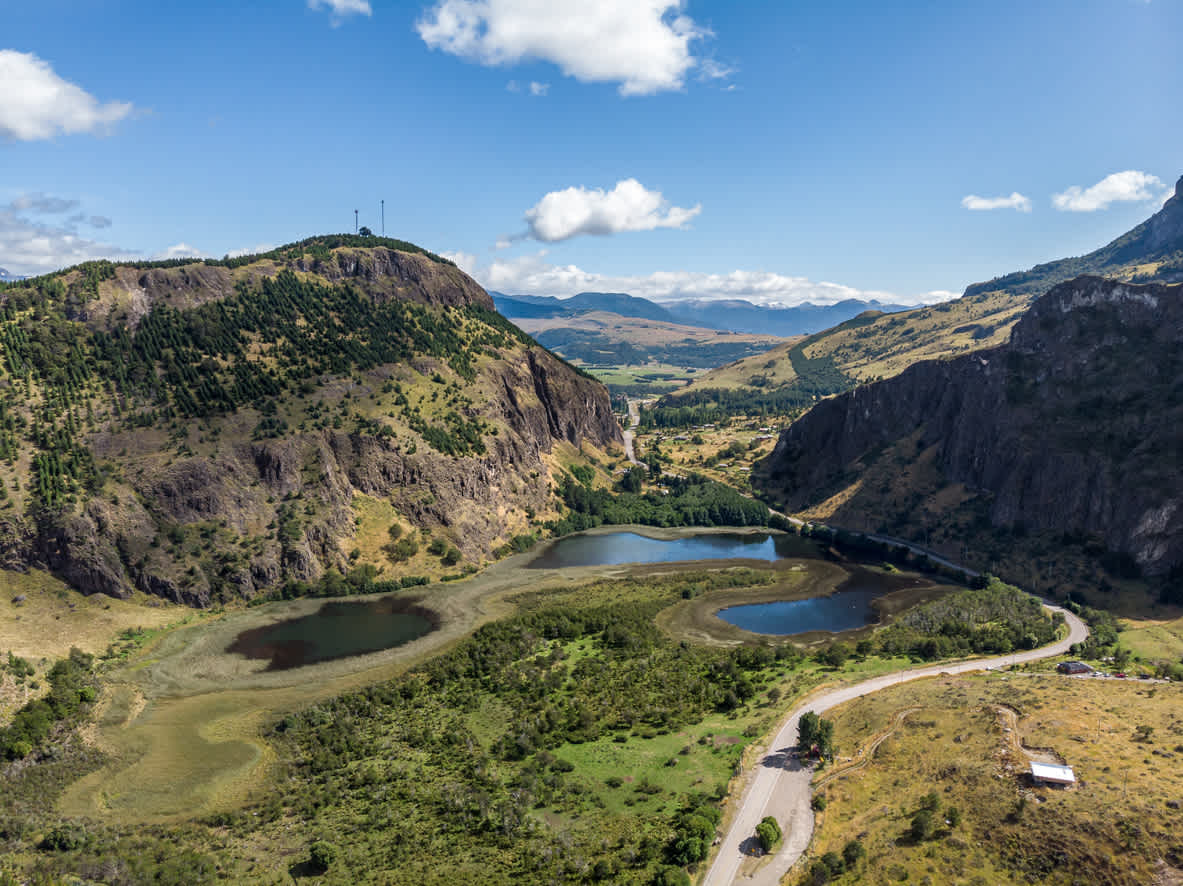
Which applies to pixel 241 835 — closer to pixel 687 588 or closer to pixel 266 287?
pixel 687 588

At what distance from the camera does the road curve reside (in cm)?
5494

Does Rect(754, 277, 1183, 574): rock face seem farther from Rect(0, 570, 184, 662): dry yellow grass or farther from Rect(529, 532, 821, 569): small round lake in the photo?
Rect(0, 570, 184, 662): dry yellow grass

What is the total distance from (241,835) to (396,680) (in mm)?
33764

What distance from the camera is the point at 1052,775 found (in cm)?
5809

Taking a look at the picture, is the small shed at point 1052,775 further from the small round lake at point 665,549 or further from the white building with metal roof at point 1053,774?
the small round lake at point 665,549

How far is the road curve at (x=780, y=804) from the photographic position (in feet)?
180

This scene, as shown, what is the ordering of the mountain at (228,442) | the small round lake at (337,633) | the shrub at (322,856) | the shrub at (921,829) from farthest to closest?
the mountain at (228,442), the small round lake at (337,633), the shrub at (322,856), the shrub at (921,829)

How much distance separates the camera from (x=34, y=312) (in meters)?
147

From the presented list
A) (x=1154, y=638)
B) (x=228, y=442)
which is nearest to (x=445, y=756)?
(x=228, y=442)

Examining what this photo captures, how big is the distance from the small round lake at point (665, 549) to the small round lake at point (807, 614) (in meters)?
28.6

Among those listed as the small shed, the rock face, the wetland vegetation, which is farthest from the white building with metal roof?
the rock face

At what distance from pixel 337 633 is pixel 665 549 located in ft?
280

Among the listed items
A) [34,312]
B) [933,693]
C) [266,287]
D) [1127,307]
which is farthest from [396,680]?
[1127,307]

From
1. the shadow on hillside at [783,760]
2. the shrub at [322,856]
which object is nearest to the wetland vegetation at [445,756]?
the shrub at [322,856]
